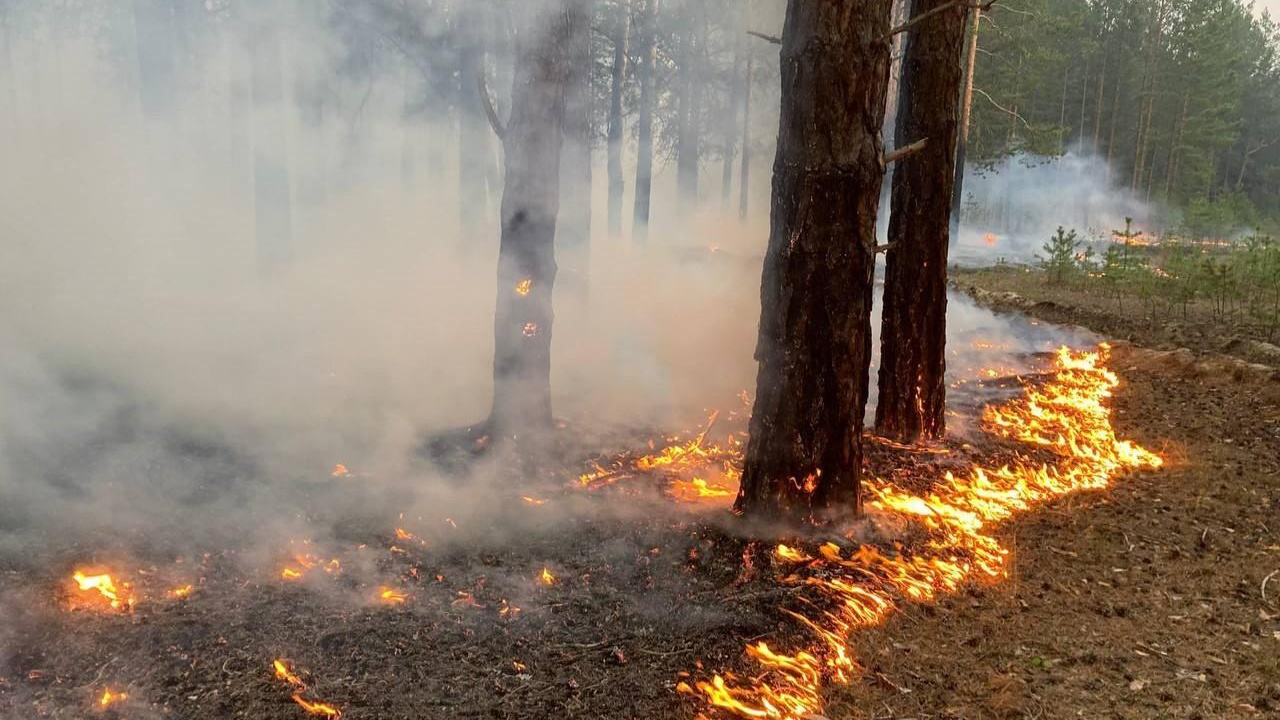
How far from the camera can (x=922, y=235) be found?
250 inches

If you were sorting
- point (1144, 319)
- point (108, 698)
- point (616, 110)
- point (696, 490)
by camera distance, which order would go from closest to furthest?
point (108, 698) < point (696, 490) < point (1144, 319) < point (616, 110)

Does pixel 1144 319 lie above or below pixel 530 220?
below

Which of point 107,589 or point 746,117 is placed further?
point 746,117

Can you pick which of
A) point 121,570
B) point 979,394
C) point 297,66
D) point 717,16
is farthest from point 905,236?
point 717,16

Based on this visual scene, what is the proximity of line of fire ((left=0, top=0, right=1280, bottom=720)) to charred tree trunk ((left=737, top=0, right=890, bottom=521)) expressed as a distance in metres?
0.02

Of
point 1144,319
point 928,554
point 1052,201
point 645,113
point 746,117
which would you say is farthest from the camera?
point 1052,201

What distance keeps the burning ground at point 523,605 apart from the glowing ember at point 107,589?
1cm

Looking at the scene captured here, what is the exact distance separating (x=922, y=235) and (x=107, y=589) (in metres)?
5.79

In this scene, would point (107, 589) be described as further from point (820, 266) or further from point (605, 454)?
point (820, 266)

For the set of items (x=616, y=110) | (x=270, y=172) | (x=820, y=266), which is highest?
(x=616, y=110)

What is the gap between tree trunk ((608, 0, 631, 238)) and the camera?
1760 cm

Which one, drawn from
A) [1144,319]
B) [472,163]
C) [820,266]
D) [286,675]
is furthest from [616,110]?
[286,675]

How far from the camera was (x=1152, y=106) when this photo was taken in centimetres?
3772

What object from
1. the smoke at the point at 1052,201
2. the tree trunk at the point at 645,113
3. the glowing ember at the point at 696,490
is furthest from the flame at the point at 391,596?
the smoke at the point at 1052,201
